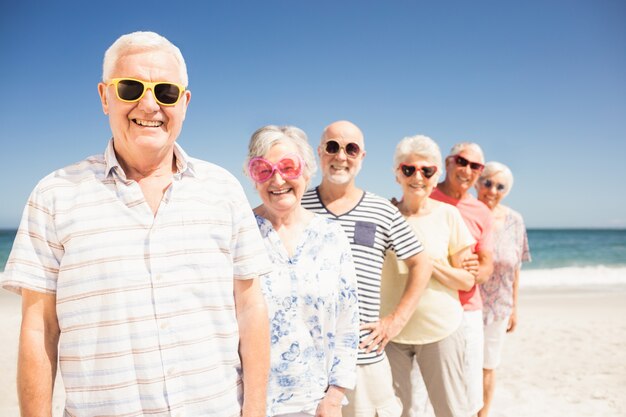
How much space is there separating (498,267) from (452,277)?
5.64 feet

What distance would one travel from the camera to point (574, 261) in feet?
127

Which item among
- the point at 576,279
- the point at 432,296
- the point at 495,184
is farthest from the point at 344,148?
the point at 576,279

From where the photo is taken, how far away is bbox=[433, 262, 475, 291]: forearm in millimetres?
3682

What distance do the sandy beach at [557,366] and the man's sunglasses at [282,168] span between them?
15.5ft

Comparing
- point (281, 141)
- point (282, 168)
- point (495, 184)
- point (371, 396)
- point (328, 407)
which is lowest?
point (371, 396)

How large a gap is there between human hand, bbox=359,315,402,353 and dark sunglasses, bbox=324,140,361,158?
3.74 ft

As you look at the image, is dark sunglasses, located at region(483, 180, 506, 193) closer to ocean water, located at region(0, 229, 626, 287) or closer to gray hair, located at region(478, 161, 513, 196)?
gray hair, located at region(478, 161, 513, 196)

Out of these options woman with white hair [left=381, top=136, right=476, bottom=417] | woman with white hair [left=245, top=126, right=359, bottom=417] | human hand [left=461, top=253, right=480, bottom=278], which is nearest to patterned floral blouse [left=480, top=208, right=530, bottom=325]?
human hand [left=461, top=253, right=480, bottom=278]

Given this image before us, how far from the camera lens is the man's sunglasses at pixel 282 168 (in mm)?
2516

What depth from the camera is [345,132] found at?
334 centimetres

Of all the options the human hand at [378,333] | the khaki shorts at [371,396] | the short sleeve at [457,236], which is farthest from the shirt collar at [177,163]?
the short sleeve at [457,236]

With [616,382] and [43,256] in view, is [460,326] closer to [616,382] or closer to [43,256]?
[43,256]

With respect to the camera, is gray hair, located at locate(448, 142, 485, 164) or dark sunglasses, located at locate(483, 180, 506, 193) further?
dark sunglasses, located at locate(483, 180, 506, 193)

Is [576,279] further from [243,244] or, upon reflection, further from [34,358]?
[34,358]
